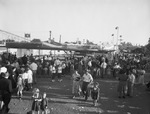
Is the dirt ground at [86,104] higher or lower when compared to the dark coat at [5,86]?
lower

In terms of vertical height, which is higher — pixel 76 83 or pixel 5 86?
pixel 5 86

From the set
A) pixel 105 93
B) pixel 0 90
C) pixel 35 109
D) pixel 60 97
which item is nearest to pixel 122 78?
pixel 105 93

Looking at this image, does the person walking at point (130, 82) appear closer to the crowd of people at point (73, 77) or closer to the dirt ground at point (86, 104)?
the crowd of people at point (73, 77)

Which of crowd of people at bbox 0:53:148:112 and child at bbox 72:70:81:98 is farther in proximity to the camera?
child at bbox 72:70:81:98

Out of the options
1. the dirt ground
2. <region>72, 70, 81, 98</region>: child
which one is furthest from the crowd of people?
the dirt ground

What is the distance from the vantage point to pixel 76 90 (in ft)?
27.6

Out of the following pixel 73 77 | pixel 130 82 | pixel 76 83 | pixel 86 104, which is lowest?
pixel 86 104

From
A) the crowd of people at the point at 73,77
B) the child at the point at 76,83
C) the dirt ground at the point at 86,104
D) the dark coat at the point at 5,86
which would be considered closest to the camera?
the dark coat at the point at 5,86

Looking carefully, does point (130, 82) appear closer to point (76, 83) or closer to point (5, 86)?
point (76, 83)

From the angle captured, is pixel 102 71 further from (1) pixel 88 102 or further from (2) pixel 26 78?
(2) pixel 26 78

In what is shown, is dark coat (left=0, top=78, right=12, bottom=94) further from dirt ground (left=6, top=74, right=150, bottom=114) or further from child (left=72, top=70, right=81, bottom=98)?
child (left=72, top=70, right=81, bottom=98)

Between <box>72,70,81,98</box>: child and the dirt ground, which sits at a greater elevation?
<box>72,70,81,98</box>: child

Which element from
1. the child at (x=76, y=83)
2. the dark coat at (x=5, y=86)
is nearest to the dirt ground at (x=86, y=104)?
the child at (x=76, y=83)

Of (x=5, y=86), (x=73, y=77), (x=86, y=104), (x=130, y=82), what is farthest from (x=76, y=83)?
(x=5, y=86)
